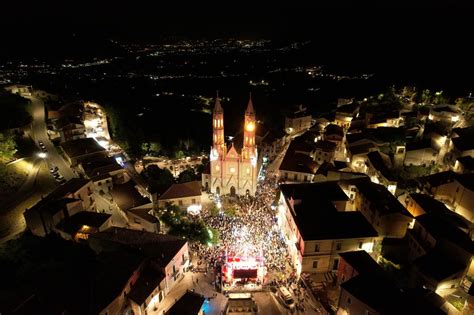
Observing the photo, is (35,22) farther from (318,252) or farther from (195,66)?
(318,252)

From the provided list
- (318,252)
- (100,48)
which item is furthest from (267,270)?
(100,48)

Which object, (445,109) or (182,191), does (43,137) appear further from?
(445,109)

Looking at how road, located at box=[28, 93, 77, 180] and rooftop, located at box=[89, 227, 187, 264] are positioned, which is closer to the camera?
rooftop, located at box=[89, 227, 187, 264]

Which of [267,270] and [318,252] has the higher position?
[318,252]

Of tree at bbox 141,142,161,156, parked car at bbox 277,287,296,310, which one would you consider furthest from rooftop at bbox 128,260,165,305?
tree at bbox 141,142,161,156

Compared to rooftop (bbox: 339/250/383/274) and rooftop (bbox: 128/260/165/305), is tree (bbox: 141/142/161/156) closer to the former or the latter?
rooftop (bbox: 128/260/165/305)

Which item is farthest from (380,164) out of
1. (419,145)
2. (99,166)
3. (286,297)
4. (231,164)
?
(99,166)
